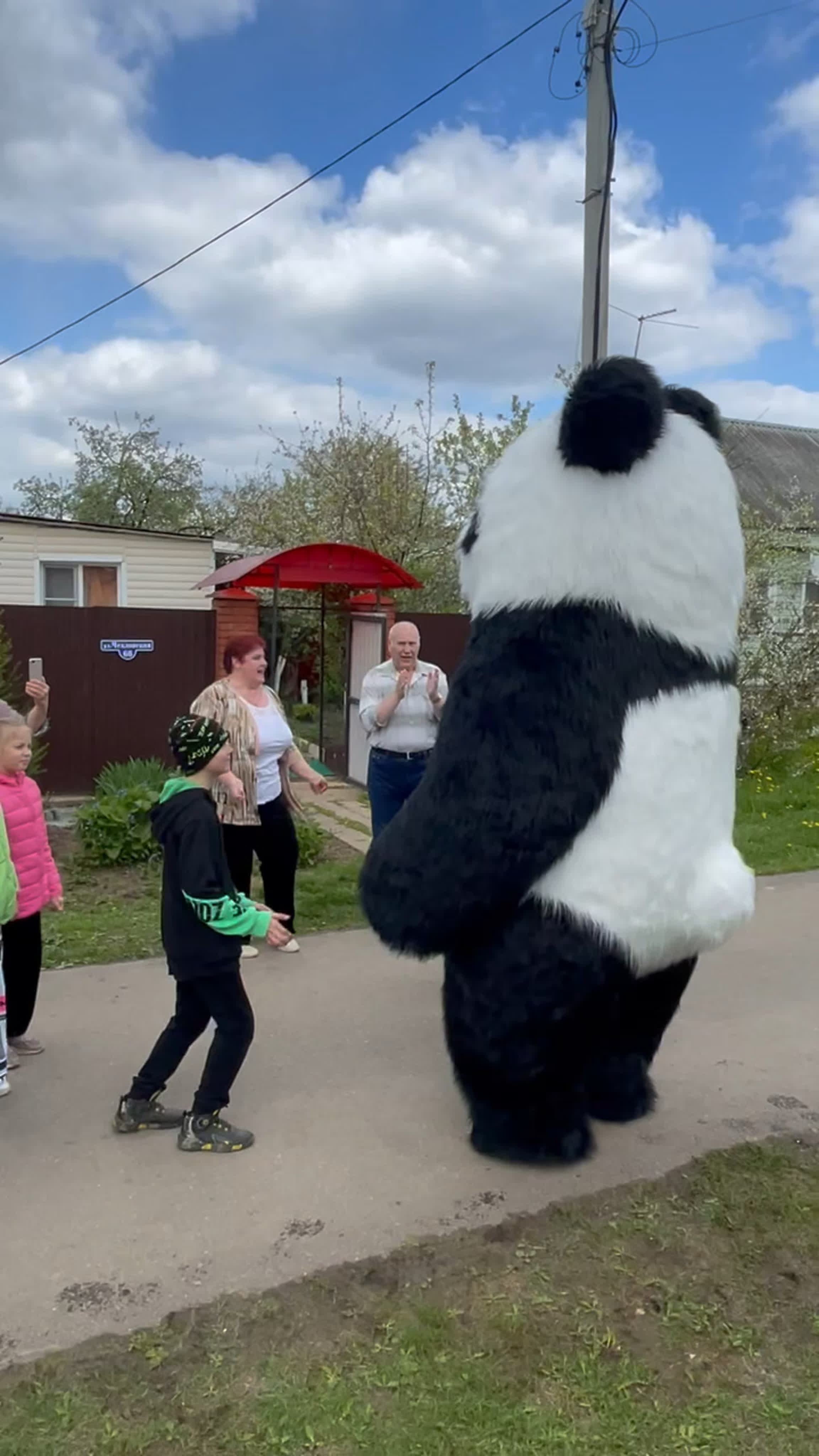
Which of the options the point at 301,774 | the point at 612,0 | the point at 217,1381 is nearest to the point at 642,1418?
the point at 217,1381

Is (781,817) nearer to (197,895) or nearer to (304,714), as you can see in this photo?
(197,895)

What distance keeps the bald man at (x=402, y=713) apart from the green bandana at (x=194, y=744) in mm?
1918

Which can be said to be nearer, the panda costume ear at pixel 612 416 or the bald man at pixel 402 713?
the panda costume ear at pixel 612 416

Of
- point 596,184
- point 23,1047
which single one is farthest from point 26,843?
point 596,184

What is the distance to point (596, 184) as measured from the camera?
6191mm

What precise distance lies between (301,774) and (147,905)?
5.80 feet

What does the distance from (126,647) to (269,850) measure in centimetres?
525

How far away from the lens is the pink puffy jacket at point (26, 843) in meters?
3.89

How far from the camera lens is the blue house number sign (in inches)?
385

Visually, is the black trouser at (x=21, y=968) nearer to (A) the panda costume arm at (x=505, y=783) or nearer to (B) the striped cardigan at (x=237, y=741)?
(B) the striped cardigan at (x=237, y=741)

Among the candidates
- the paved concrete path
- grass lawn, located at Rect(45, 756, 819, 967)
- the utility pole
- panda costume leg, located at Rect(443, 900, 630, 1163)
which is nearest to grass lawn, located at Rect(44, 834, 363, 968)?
grass lawn, located at Rect(45, 756, 819, 967)

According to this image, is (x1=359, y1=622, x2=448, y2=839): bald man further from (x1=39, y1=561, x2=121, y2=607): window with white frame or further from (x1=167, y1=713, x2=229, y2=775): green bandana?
(x1=39, y1=561, x2=121, y2=607): window with white frame

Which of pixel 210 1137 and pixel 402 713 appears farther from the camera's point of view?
pixel 402 713

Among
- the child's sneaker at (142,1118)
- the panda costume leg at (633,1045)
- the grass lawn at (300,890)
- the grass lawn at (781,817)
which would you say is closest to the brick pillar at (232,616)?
the grass lawn at (300,890)
